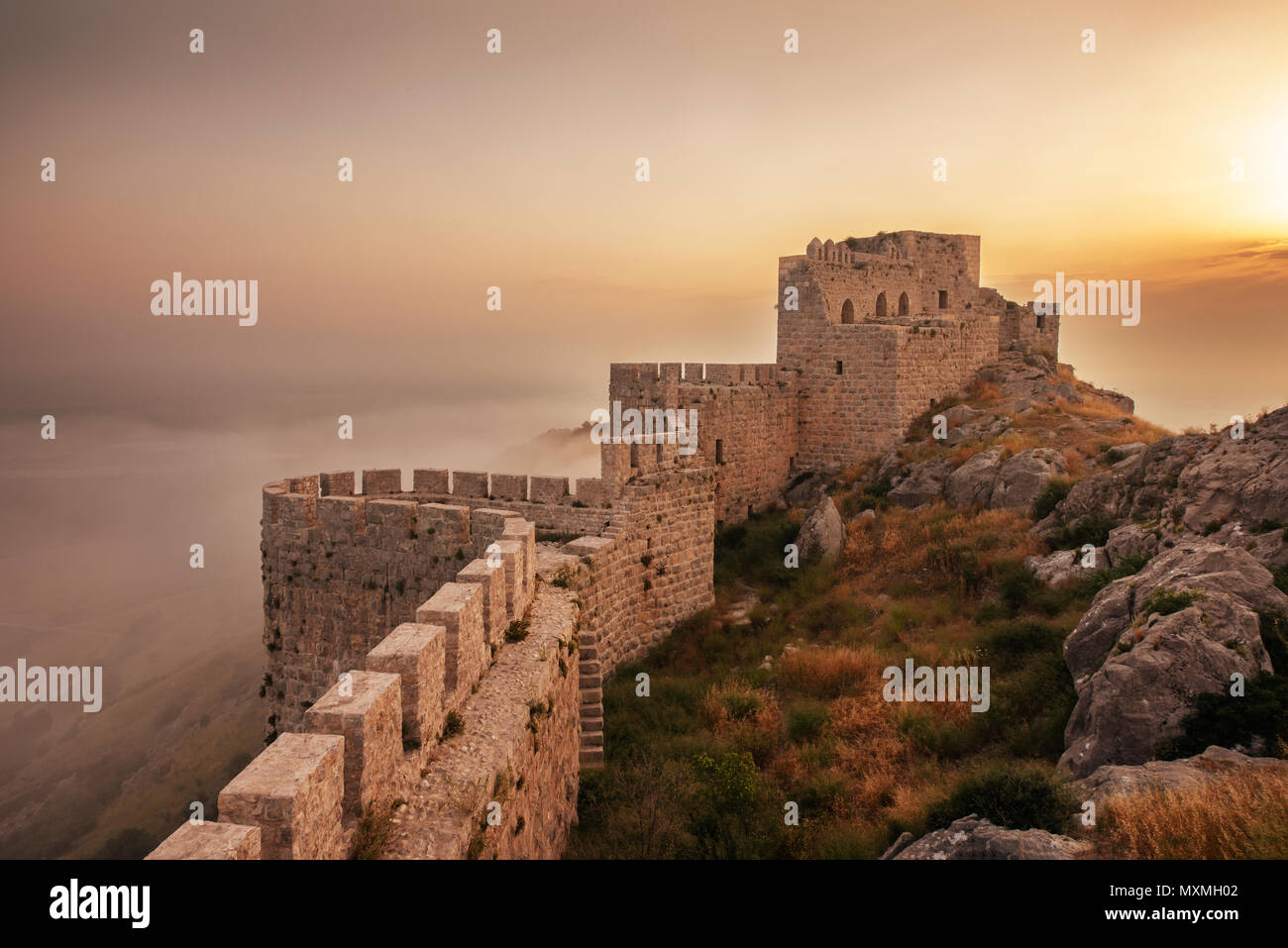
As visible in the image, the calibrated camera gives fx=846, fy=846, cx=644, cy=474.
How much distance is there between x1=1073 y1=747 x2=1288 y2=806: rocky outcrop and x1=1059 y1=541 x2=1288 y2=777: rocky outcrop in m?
0.57

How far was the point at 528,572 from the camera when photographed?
384 inches

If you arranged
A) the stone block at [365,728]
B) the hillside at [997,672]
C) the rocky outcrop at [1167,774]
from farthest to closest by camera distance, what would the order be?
1. the hillside at [997,672]
2. the rocky outcrop at [1167,774]
3. the stone block at [365,728]

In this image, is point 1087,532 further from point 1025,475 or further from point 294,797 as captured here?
point 294,797

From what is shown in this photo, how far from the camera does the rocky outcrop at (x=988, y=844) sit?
534cm

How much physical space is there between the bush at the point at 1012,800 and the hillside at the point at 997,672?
0.02 metres

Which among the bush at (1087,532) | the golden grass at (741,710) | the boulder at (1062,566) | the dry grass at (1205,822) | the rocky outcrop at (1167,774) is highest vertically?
the bush at (1087,532)

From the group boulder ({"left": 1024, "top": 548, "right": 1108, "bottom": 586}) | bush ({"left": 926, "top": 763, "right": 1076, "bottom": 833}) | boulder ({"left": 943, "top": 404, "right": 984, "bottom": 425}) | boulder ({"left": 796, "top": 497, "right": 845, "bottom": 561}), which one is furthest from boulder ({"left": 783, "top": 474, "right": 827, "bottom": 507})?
bush ({"left": 926, "top": 763, "right": 1076, "bottom": 833})

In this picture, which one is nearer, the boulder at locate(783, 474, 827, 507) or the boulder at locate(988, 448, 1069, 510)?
the boulder at locate(988, 448, 1069, 510)

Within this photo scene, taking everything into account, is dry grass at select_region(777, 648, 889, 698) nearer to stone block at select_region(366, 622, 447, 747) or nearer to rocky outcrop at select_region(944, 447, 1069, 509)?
rocky outcrop at select_region(944, 447, 1069, 509)

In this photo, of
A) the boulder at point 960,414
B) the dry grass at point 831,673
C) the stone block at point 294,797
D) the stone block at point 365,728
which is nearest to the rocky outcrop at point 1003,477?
the boulder at point 960,414

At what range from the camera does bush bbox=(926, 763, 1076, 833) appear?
6016 millimetres

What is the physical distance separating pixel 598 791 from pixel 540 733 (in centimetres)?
217

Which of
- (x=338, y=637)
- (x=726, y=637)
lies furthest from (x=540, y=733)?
(x=726, y=637)

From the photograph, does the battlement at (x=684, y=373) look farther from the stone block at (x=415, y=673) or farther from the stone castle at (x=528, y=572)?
the stone block at (x=415, y=673)
